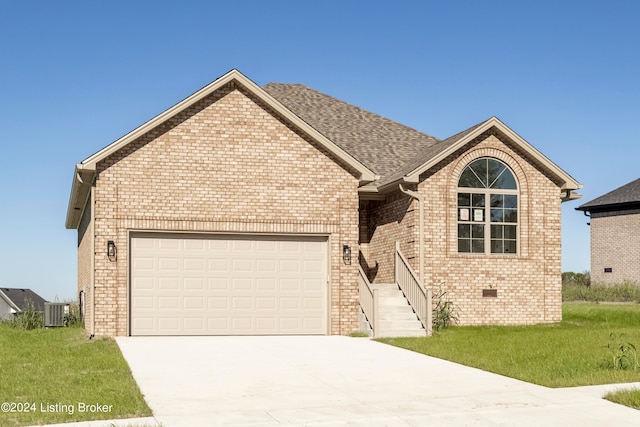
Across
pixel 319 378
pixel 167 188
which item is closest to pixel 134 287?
pixel 167 188

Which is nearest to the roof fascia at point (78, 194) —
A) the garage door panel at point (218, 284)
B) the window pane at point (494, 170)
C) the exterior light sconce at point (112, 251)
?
the exterior light sconce at point (112, 251)

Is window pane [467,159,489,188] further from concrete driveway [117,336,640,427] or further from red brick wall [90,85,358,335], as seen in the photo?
concrete driveway [117,336,640,427]

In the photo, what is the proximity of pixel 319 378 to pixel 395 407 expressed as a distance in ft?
9.02

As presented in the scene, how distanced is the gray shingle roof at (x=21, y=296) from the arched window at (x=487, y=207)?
840 inches

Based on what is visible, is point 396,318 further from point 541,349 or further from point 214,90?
point 214,90

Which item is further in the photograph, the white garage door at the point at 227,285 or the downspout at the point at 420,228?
the downspout at the point at 420,228

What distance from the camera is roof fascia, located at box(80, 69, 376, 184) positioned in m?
20.5


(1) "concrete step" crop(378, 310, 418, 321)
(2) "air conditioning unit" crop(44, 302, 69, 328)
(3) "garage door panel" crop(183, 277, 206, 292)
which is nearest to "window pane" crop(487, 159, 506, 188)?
(1) "concrete step" crop(378, 310, 418, 321)

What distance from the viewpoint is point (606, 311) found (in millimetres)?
27594

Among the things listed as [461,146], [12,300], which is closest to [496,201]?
[461,146]

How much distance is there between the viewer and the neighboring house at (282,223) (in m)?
20.9

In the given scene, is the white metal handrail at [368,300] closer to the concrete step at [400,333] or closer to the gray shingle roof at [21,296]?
the concrete step at [400,333]

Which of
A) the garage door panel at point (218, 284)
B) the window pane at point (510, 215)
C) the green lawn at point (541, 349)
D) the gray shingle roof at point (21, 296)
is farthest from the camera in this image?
the gray shingle roof at point (21, 296)

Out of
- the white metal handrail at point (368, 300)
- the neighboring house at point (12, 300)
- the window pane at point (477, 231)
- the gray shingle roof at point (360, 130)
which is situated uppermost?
the gray shingle roof at point (360, 130)
